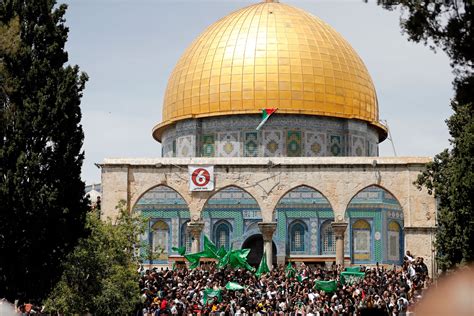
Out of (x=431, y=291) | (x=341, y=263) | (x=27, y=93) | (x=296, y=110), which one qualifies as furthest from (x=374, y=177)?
(x=431, y=291)

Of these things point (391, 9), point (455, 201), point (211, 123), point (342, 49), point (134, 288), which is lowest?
point (134, 288)

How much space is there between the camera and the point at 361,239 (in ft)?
127

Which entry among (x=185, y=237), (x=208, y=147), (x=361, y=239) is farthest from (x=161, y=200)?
(x=361, y=239)

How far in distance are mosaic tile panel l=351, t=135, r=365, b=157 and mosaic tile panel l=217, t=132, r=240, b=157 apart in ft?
16.1

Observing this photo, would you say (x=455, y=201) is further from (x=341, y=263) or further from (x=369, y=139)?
(x=369, y=139)

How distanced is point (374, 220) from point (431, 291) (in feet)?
119

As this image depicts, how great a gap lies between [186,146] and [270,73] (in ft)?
15.5

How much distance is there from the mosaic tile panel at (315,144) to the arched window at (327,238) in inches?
180

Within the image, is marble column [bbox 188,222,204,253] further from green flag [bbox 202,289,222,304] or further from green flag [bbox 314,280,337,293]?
green flag [bbox 314,280,337,293]

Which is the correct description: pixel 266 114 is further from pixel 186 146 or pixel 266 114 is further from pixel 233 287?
pixel 233 287

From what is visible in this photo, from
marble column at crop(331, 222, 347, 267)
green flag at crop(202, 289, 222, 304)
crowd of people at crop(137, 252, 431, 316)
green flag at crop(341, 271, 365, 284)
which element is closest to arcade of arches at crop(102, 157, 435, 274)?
marble column at crop(331, 222, 347, 267)

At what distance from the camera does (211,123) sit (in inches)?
1442

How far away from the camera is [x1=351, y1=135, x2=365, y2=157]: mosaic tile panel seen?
36281 mm

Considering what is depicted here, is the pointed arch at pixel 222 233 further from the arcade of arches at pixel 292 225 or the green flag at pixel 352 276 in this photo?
the green flag at pixel 352 276
